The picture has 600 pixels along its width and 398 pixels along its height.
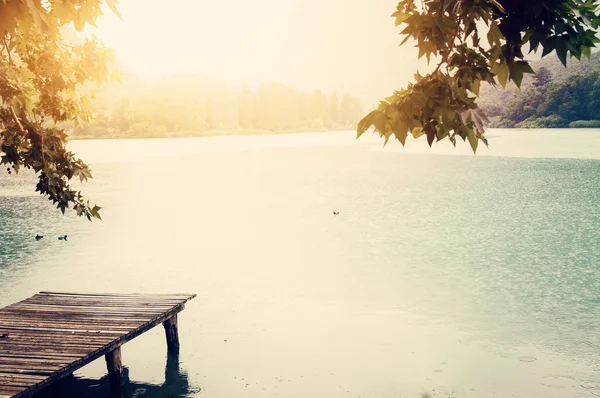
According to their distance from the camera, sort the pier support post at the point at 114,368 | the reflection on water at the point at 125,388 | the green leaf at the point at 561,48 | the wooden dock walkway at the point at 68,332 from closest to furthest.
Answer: the green leaf at the point at 561,48
the wooden dock walkway at the point at 68,332
the pier support post at the point at 114,368
the reflection on water at the point at 125,388

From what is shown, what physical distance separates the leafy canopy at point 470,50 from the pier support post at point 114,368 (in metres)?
7.47

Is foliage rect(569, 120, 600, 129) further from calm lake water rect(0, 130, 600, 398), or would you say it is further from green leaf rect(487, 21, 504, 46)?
green leaf rect(487, 21, 504, 46)

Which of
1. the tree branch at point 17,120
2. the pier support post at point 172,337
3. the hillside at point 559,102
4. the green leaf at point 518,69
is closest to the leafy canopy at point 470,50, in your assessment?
the green leaf at point 518,69

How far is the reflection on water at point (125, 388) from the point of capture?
11711 millimetres

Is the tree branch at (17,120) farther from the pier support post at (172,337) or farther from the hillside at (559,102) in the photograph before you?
the hillside at (559,102)

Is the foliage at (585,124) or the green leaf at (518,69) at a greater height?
the green leaf at (518,69)

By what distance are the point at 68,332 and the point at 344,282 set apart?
1174 cm

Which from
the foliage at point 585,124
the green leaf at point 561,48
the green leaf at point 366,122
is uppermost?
the green leaf at point 561,48

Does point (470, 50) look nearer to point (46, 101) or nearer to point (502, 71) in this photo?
point (502, 71)

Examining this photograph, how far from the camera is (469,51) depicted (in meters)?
5.34

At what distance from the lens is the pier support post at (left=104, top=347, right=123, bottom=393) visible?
35.2 ft

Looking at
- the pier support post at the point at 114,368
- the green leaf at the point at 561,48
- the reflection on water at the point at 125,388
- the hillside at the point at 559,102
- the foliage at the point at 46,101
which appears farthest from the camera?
the hillside at the point at 559,102

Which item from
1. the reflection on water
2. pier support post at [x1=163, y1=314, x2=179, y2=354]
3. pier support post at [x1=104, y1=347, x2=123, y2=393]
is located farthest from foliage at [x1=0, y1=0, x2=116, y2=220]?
the reflection on water

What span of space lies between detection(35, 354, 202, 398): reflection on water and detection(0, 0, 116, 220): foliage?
333cm
